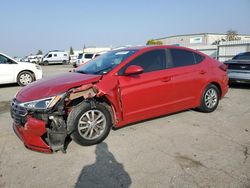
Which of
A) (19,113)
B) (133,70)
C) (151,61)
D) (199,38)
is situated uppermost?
(199,38)

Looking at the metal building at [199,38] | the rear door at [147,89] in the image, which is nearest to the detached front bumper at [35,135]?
the rear door at [147,89]

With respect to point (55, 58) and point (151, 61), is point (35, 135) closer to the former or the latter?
point (151, 61)

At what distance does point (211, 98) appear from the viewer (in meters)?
5.91

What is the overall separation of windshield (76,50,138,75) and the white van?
3532 cm

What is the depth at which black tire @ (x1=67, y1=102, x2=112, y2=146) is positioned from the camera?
12.6ft

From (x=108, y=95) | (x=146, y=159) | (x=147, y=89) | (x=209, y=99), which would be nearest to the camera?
(x=146, y=159)

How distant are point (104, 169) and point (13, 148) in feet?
5.68

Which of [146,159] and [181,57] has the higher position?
[181,57]

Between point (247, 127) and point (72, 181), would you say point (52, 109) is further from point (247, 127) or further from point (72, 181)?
point (247, 127)

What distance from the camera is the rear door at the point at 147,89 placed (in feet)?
14.4

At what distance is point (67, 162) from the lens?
355 centimetres

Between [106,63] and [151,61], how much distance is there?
89 centimetres

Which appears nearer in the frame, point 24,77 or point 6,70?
point 6,70

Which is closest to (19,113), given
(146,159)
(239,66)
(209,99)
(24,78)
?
(146,159)
